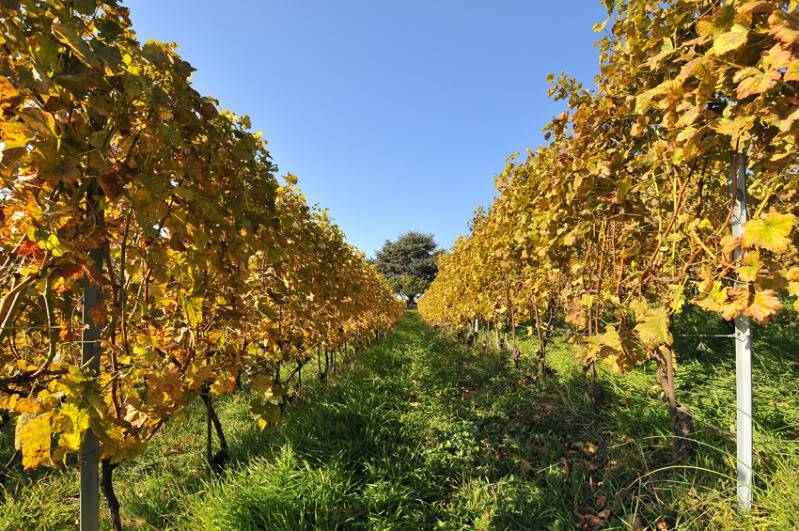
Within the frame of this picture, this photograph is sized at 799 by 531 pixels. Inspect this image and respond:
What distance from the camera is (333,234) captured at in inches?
239

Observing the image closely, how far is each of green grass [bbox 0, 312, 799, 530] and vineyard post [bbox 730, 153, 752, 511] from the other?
0.08 meters

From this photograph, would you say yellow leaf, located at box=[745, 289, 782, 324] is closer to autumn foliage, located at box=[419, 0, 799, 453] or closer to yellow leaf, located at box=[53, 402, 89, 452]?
autumn foliage, located at box=[419, 0, 799, 453]

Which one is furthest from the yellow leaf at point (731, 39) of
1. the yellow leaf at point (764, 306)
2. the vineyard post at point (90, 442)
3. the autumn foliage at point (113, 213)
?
the vineyard post at point (90, 442)

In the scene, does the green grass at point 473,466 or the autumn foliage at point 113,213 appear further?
the green grass at point 473,466

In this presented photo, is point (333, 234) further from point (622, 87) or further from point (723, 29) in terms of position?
point (723, 29)

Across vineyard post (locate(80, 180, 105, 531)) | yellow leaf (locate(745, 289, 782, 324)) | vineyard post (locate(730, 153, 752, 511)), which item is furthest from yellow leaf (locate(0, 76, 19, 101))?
vineyard post (locate(730, 153, 752, 511))

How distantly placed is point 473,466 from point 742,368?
2.26 metres

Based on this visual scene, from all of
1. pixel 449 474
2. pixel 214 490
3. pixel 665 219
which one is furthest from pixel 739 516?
pixel 214 490

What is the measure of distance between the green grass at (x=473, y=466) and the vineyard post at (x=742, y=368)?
0.25 ft

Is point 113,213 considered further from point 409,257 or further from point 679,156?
point 409,257

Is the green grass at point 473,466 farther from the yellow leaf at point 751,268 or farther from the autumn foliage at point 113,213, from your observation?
the yellow leaf at point 751,268

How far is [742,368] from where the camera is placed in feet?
6.68

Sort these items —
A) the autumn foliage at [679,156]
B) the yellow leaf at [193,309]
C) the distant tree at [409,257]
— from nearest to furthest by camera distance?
the autumn foliage at [679,156], the yellow leaf at [193,309], the distant tree at [409,257]

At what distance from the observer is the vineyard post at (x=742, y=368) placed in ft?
6.44
